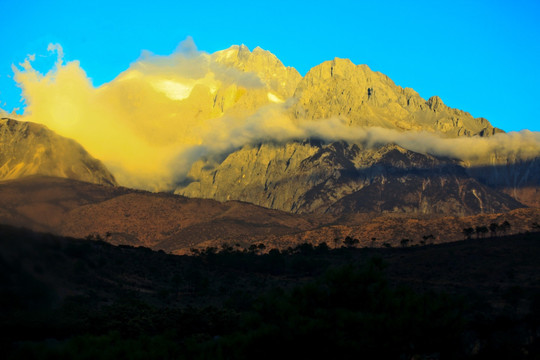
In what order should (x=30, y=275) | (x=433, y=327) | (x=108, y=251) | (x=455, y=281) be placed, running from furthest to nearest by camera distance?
(x=108, y=251) < (x=455, y=281) < (x=433, y=327) < (x=30, y=275)

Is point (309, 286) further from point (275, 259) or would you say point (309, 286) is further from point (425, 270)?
point (275, 259)

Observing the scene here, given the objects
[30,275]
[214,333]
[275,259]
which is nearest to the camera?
[30,275]

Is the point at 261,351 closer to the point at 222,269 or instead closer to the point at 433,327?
the point at 433,327

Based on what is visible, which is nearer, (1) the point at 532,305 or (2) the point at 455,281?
(1) the point at 532,305

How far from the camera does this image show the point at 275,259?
599 ft

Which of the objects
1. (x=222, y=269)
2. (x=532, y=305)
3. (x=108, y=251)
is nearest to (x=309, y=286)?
(x=532, y=305)

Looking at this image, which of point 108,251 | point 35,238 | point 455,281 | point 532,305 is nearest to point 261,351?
point 35,238

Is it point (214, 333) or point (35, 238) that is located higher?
point (35, 238)

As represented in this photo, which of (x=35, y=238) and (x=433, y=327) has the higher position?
(x=35, y=238)

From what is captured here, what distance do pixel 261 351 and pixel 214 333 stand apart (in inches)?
686

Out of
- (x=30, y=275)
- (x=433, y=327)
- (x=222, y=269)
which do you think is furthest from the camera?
(x=222, y=269)

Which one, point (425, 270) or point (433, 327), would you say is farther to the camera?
point (425, 270)

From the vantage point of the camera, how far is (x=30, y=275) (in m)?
50.1

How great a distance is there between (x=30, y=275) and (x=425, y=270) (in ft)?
355
